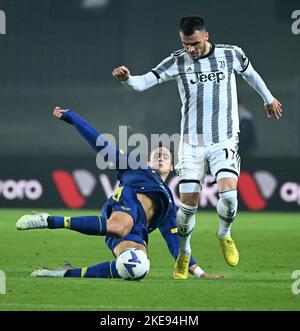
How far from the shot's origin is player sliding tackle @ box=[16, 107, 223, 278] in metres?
8.38

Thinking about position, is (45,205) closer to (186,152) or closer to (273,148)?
(273,148)

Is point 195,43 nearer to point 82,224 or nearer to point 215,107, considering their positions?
point 215,107

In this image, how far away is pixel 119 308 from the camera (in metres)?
6.97

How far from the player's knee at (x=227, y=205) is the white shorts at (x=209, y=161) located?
0.15 metres

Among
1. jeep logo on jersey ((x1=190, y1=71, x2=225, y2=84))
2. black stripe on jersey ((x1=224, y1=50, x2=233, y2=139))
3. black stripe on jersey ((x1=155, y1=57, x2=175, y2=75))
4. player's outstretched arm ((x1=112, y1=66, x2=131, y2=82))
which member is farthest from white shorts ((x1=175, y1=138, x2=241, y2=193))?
player's outstretched arm ((x1=112, y1=66, x2=131, y2=82))

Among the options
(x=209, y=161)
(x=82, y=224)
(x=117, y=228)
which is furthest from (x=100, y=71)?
(x=82, y=224)

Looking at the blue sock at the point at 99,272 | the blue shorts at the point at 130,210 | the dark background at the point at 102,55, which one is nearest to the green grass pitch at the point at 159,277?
the blue sock at the point at 99,272

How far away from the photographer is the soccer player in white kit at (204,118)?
29.7ft

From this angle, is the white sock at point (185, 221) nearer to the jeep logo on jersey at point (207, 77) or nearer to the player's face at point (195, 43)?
the jeep logo on jersey at point (207, 77)

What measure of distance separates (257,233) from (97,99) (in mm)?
5951

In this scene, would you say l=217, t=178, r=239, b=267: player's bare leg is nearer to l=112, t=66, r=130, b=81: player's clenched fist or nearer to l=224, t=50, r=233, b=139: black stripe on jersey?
l=224, t=50, r=233, b=139: black stripe on jersey

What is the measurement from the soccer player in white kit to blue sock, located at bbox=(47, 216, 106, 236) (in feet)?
3.68

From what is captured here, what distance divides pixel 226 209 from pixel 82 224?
5.00ft
